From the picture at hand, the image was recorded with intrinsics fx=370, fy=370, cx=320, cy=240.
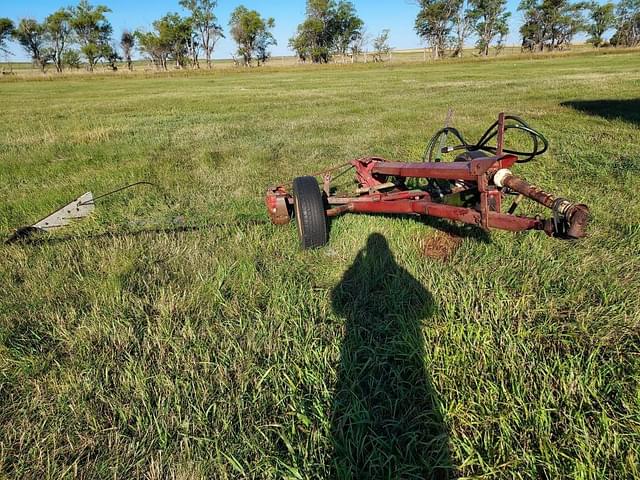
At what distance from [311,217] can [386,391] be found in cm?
205

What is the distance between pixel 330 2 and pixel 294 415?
3836 inches

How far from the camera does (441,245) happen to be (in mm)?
3859

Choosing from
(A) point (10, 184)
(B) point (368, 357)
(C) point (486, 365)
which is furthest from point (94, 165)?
(C) point (486, 365)

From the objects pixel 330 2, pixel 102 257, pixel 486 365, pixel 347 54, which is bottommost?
pixel 486 365

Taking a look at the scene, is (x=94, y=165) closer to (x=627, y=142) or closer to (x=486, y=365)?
(x=486, y=365)

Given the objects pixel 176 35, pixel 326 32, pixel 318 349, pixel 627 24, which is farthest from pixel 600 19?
pixel 318 349

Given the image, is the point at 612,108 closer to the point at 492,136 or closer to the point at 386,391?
the point at 492,136

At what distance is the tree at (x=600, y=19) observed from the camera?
82.9 metres

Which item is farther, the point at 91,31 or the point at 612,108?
the point at 91,31

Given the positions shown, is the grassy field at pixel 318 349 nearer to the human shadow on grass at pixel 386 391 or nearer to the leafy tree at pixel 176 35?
A: the human shadow on grass at pixel 386 391

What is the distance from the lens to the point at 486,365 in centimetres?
222

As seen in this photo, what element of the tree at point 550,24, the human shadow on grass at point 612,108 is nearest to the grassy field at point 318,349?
the human shadow on grass at point 612,108

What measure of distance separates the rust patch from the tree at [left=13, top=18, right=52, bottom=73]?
337ft

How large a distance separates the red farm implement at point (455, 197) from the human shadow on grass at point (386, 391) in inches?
31.6
